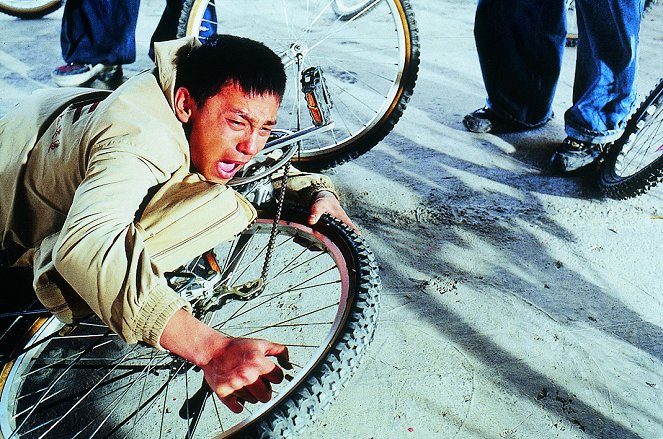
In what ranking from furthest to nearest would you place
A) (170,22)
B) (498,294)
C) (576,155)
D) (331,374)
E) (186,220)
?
A: (170,22) → (576,155) → (498,294) → (186,220) → (331,374)

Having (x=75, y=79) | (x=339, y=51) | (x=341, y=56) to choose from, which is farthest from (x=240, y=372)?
Result: (x=339, y=51)

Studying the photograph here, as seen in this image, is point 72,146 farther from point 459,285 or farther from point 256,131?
point 459,285

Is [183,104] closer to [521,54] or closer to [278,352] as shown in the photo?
[278,352]

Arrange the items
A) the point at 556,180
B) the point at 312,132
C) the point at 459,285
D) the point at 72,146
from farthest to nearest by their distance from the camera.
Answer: the point at 556,180, the point at 459,285, the point at 312,132, the point at 72,146

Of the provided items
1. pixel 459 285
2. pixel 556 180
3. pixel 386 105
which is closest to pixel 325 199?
pixel 459 285

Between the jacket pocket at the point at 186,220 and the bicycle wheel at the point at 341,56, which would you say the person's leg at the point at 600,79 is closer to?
the bicycle wheel at the point at 341,56

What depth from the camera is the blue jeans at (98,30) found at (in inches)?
136

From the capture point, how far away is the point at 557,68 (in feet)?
10.00

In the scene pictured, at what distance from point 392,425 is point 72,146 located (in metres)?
1.23

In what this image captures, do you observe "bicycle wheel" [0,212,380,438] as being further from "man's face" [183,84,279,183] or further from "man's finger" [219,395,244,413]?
"man's face" [183,84,279,183]

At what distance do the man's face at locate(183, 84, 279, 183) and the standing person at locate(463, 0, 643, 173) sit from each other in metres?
1.82

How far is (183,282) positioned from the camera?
1.48 meters

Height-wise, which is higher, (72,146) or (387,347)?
(72,146)

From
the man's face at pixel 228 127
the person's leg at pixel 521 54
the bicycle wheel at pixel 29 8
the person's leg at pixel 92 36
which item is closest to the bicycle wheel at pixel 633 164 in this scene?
the person's leg at pixel 521 54
